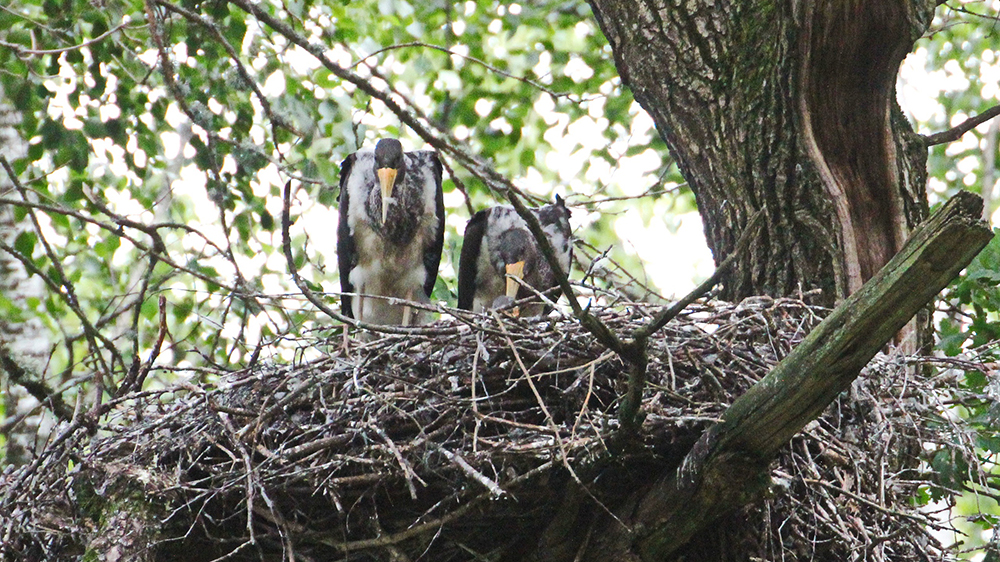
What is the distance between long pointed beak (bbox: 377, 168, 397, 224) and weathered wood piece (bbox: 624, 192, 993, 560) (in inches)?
84.3

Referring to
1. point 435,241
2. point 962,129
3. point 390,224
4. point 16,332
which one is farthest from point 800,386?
point 16,332

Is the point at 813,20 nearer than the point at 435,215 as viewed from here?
Yes

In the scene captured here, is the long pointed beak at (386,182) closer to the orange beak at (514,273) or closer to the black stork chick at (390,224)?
the black stork chick at (390,224)

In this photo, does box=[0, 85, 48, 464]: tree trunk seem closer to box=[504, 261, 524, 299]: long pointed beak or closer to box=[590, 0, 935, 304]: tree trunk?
box=[504, 261, 524, 299]: long pointed beak

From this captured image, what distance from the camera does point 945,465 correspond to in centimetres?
275

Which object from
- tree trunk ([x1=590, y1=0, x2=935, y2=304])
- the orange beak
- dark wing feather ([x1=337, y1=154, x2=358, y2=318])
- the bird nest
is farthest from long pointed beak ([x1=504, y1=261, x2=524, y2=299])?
the bird nest

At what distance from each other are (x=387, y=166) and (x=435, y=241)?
1.57 ft

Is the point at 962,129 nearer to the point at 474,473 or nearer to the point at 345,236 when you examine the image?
the point at 474,473

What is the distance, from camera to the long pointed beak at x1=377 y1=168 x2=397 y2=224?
4.21 m

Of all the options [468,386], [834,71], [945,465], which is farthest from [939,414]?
[468,386]

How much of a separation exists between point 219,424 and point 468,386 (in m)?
0.64

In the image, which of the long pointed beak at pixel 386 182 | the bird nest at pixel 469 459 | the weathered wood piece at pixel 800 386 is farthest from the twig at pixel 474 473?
the long pointed beak at pixel 386 182

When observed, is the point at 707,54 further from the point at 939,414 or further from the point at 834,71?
the point at 939,414

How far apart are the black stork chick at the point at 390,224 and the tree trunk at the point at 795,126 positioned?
1298mm
